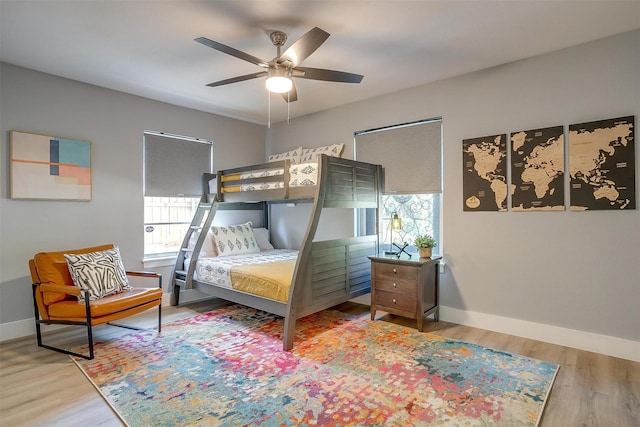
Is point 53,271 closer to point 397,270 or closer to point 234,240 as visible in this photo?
point 234,240

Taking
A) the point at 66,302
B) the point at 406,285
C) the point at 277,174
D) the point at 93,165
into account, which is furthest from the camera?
the point at 93,165

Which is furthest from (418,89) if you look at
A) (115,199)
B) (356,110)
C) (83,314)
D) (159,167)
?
(83,314)

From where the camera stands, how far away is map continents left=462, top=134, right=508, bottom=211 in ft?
10.9

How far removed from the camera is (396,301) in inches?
137

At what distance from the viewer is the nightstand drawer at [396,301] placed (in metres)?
3.36

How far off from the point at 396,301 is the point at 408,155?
171cm

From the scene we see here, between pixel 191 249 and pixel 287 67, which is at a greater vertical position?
pixel 287 67

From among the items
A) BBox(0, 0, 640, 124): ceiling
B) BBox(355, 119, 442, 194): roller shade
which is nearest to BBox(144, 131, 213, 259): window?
BBox(0, 0, 640, 124): ceiling

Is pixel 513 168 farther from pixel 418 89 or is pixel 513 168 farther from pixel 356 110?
pixel 356 110

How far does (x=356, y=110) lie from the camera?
443 cm

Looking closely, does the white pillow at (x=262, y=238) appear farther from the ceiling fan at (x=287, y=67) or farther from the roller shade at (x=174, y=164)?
the ceiling fan at (x=287, y=67)

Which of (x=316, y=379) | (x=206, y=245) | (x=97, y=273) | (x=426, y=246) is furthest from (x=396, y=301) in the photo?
(x=97, y=273)

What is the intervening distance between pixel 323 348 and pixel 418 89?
9.96ft

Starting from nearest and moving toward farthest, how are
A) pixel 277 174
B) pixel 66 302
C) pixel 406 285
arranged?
pixel 66 302 < pixel 406 285 < pixel 277 174
